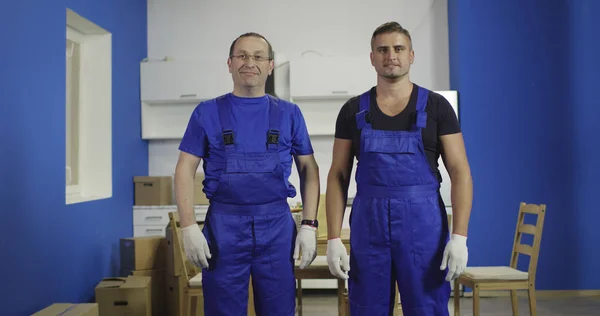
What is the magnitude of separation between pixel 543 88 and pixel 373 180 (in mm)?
3398

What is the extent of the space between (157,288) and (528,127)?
10.9 ft

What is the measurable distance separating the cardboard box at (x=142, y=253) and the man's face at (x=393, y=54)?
2.70m

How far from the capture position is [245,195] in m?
2.10

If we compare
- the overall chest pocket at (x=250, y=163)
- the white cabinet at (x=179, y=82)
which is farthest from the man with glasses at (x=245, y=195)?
the white cabinet at (x=179, y=82)

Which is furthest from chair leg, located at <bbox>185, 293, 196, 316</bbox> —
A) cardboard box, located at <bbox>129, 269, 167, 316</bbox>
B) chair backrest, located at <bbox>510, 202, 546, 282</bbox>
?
chair backrest, located at <bbox>510, 202, 546, 282</bbox>

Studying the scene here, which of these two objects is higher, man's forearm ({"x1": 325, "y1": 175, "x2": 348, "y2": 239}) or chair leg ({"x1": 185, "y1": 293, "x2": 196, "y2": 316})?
man's forearm ({"x1": 325, "y1": 175, "x2": 348, "y2": 239})

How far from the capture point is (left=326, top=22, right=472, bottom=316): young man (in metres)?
1.97

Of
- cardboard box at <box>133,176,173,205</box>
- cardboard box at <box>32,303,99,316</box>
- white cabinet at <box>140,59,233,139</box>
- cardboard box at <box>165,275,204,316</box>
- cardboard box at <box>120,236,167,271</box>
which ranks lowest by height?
cardboard box at <box>165,275,204,316</box>

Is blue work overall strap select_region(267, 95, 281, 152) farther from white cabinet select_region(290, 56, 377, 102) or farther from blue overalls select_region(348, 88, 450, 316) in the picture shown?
white cabinet select_region(290, 56, 377, 102)

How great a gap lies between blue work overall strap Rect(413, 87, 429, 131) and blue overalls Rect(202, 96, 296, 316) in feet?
1.77

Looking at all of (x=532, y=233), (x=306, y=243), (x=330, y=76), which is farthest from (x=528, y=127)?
(x=306, y=243)

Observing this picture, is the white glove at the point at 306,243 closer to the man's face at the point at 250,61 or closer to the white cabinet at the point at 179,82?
the man's face at the point at 250,61

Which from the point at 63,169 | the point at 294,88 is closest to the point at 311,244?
the point at 63,169

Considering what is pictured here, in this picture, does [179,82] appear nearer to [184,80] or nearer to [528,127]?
[184,80]
